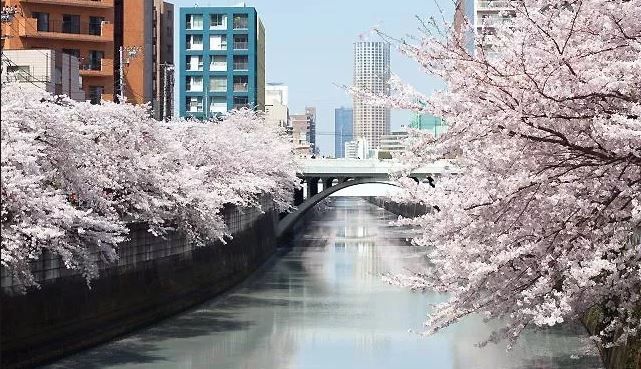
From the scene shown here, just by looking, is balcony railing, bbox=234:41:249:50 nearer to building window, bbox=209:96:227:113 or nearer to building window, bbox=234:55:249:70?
building window, bbox=234:55:249:70

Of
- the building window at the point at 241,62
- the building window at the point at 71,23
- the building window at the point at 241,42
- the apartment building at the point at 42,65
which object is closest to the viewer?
the apartment building at the point at 42,65

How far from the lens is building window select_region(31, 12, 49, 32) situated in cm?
4716

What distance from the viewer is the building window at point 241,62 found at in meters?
85.8

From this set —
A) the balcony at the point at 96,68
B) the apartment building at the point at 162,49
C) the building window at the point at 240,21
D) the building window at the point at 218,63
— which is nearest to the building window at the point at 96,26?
the balcony at the point at 96,68

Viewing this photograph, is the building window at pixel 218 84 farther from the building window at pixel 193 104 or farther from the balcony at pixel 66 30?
the balcony at pixel 66 30

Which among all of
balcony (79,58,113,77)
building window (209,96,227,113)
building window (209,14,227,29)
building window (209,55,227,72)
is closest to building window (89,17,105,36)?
balcony (79,58,113,77)

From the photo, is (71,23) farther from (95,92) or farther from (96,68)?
(95,92)

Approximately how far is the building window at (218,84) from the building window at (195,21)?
4995 mm

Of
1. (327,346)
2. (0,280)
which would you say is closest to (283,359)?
(327,346)

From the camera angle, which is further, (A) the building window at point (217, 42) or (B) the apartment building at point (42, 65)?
(A) the building window at point (217, 42)

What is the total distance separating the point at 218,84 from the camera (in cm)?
8531

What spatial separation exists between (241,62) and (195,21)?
222 inches

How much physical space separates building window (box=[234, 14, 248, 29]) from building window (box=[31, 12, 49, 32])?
39.8 m

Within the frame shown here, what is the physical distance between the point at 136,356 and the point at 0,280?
→ 204 inches
